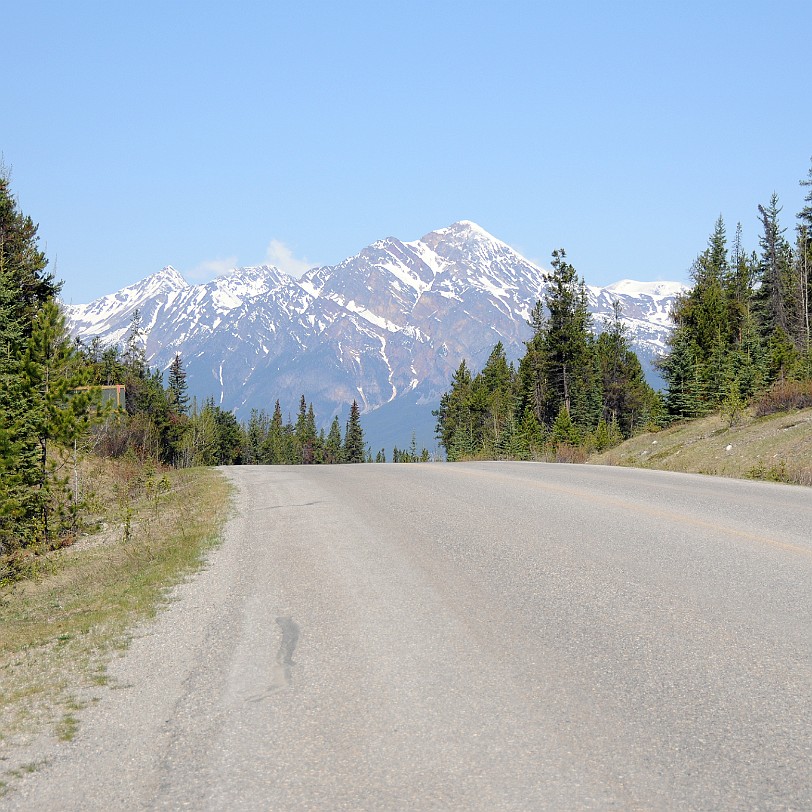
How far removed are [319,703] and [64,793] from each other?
149cm

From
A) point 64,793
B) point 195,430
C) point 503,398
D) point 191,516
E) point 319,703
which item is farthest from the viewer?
point 503,398

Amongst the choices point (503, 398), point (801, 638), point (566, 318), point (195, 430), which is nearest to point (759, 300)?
point (566, 318)

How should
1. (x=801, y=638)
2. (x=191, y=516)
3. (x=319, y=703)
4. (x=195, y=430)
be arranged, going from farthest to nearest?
(x=195, y=430)
(x=191, y=516)
(x=801, y=638)
(x=319, y=703)

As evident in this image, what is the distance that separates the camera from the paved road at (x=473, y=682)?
3.61 m

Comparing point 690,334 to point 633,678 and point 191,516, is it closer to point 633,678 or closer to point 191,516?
point 191,516

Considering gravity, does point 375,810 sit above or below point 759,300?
below

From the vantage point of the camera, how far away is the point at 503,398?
3900 inches

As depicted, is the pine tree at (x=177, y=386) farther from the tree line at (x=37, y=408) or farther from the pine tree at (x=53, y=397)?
the pine tree at (x=53, y=397)

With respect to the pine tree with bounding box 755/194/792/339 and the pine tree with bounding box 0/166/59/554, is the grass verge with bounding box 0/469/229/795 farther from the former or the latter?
the pine tree with bounding box 755/194/792/339

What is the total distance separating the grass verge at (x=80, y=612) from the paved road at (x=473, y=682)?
0.26 m

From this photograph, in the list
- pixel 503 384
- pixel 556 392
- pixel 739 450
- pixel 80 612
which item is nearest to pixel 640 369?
pixel 503 384

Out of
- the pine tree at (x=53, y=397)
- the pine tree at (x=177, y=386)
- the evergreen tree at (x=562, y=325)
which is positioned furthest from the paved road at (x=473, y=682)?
the pine tree at (x=177, y=386)

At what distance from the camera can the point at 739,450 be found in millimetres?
22000

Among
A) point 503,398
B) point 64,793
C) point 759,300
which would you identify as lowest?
point 64,793
